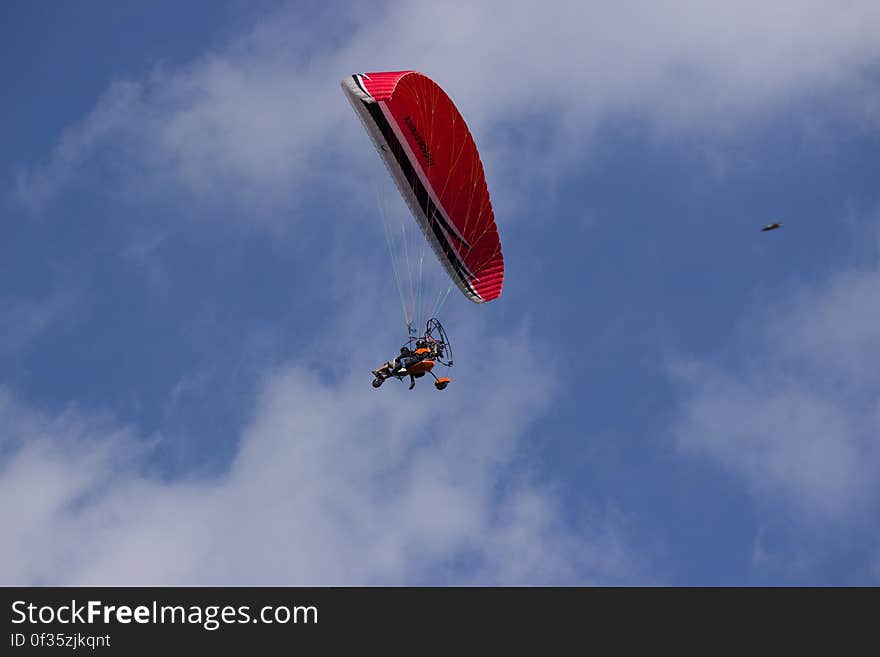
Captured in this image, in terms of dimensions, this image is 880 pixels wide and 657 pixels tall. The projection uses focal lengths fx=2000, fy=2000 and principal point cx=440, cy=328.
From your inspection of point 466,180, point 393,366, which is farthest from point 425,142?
point 393,366

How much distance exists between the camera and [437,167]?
72625 millimetres

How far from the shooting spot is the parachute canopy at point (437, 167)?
70438 millimetres

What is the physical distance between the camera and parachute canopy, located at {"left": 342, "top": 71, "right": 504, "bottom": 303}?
7044 cm

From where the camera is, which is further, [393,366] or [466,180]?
[466,180]
